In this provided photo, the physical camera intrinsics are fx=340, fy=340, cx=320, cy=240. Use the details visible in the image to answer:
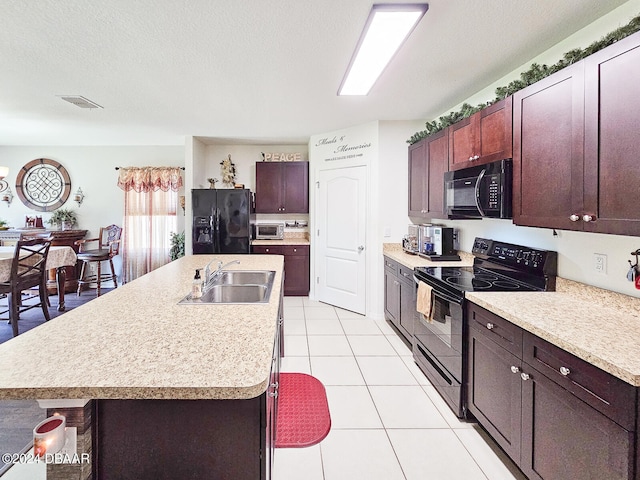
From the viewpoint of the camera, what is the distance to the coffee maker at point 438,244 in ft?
11.1

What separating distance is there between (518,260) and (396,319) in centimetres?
152

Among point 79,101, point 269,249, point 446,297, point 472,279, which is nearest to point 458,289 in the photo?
point 446,297

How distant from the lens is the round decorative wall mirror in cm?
597

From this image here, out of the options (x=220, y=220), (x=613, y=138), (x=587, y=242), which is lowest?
(x=587, y=242)

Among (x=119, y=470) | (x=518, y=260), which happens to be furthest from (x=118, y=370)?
(x=518, y=260)

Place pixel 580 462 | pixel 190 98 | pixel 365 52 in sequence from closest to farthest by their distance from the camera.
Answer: pixel 580 462 → pixel 365 52 → pixel 190 98

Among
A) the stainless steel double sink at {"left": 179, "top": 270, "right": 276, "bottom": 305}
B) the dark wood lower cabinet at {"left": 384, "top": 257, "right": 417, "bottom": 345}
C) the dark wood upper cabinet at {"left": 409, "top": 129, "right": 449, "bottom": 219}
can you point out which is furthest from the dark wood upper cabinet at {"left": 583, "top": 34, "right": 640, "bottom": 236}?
the stainless steel double sink at {"left": 179, "top": 270, "right": 276, "bottom": 305}

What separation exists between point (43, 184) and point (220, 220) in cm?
361

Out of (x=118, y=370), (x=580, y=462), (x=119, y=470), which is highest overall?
(x=118, y=370)

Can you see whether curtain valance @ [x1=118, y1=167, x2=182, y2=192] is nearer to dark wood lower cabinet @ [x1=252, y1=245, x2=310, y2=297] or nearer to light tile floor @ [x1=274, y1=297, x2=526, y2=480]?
dark wood lower cabinet @ [x1=252, y1=245, x2=310, y2=297]

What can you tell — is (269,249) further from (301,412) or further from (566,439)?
(566,439)

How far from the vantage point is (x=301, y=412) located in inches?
91.0

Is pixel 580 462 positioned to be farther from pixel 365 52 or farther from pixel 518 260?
pixel 365 52

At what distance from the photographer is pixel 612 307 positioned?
70.3 inches
